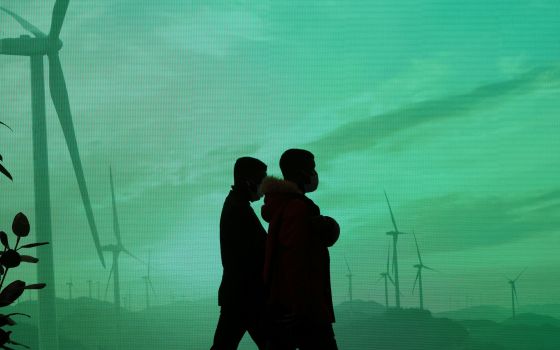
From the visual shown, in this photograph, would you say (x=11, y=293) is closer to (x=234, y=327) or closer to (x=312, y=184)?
(x=312, y=184)

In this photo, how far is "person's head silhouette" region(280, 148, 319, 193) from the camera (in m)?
2.46

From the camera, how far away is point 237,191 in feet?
9.49

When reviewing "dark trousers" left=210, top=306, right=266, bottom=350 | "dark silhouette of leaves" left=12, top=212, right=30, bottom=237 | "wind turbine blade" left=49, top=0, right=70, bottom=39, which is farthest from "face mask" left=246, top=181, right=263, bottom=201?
"wind turbine blade" left=49, top=0, right=70, bottom=39

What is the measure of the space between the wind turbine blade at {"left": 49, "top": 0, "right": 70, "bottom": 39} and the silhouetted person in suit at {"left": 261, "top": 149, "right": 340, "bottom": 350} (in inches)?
531

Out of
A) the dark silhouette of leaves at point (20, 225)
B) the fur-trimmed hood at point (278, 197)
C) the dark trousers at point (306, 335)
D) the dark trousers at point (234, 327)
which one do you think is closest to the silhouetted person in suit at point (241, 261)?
the dark trousers at point (234, 327)

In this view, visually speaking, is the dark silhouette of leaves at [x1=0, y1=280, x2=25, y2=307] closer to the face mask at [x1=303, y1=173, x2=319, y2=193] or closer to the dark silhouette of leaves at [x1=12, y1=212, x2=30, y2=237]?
the dark silhouette of leaves at [x1=12, y1=212, x2=30, y2=237]

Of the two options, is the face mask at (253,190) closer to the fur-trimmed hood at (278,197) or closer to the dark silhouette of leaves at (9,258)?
the fur-trimmed hood at (278,197)

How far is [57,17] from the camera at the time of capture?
16203mm

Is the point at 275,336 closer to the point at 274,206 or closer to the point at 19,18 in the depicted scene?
the point at 274,206

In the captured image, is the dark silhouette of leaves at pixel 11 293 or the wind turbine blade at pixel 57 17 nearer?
the dark silhouette of leaves at pixel 11 293

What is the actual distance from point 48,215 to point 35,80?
2.79 metres

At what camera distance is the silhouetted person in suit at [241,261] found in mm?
2822

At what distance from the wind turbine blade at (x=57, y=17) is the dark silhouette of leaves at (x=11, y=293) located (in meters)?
13.9

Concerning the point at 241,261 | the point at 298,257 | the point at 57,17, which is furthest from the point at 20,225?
the point at 57,17
